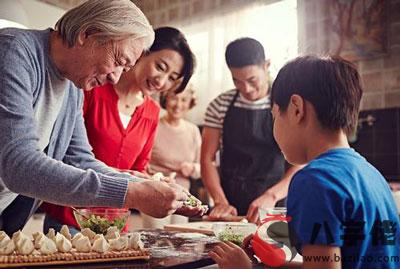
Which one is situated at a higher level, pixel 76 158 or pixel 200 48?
pixel 200 48

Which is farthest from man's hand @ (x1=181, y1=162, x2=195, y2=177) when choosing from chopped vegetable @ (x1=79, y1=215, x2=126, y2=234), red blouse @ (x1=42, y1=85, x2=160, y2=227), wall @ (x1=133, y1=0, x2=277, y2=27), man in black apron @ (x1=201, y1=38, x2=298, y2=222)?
chopped vegetable @ (x1=79, y1=215, x2=126, y2=234)

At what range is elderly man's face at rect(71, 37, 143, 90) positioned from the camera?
1196mm

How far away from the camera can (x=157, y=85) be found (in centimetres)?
179

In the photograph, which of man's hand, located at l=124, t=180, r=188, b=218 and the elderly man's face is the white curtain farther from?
man's hand, located at l=124, t=180, r=188, b=218

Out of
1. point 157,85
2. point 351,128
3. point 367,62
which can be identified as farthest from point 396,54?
point 351,128

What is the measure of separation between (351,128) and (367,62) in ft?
7.14

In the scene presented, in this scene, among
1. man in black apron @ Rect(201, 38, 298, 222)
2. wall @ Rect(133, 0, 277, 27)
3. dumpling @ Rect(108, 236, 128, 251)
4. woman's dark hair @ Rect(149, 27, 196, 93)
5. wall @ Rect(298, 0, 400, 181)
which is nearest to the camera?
dumpling @ Rect(108, 236, 128, 251)

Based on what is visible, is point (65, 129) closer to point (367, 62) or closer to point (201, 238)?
point (201, 238)

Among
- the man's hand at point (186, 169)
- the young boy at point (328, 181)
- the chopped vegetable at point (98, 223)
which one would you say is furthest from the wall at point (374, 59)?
the chopped vegetable at point (98, 223)

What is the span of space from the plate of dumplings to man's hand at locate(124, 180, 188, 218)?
0.31 ft

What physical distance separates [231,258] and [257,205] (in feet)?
2.72

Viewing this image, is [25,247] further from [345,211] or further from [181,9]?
[181,9]

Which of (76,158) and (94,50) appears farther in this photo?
(76,158)

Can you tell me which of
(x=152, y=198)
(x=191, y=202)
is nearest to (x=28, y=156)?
(x=152, y=198)
